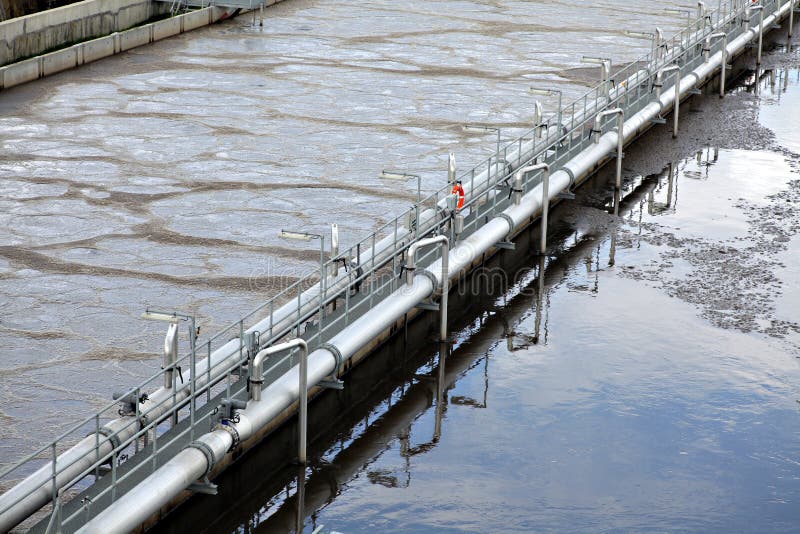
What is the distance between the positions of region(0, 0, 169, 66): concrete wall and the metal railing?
38.8 feet

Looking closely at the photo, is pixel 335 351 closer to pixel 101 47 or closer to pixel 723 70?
pixel 723 70

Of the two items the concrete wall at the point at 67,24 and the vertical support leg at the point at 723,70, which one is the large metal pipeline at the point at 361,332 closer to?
the vertical support leg at the point at 723,70

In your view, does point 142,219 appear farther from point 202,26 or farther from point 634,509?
point 202,26

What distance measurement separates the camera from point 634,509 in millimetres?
11328

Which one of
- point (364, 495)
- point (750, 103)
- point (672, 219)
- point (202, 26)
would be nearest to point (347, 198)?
point (672, 219)

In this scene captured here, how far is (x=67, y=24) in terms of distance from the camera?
28.7 m

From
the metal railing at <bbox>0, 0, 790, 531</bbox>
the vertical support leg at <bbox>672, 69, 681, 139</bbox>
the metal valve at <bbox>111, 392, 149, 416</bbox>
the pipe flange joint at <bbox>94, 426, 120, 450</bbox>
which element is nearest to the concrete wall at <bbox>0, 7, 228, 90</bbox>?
the metal railing at <bbox>0, 0, 790, 531</bbox>

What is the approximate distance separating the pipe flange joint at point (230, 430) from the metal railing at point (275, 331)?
0.18 meters

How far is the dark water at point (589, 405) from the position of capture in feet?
37.2

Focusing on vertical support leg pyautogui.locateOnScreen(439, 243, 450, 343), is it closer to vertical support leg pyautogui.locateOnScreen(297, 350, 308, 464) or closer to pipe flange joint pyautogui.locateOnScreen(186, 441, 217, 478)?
vertical support leg pyautogui.locateOnScreen(297, 350, 308, 464)

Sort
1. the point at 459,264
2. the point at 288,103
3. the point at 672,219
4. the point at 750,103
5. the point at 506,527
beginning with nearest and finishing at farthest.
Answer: the point at 506,527
the point at 459,264
the point at 672,219
the point at 288,103
the point at 750,103

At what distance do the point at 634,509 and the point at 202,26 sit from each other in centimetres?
2358

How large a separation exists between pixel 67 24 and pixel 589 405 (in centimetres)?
1930

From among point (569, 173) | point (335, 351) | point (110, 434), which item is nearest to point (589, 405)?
point (335, 351)
